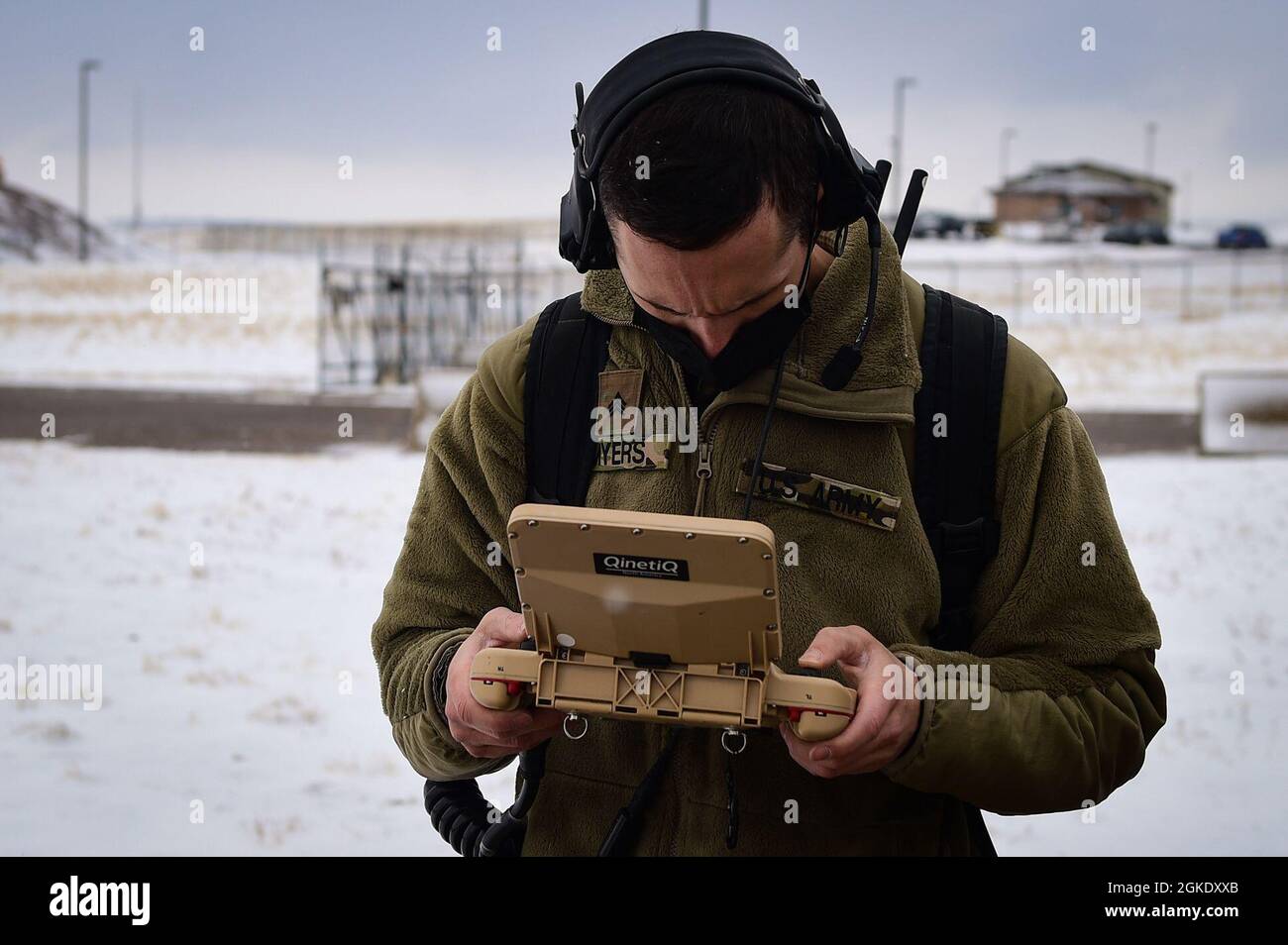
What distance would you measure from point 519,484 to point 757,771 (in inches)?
22.5

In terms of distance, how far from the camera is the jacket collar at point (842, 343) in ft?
6.05

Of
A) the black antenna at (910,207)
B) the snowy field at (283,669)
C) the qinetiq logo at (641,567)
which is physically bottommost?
the snowy field at (283,669)

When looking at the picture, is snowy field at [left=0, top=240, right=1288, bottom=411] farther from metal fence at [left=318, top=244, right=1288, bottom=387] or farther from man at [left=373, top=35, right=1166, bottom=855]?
man at [left=373, top=35, right=1166, bottom=855]

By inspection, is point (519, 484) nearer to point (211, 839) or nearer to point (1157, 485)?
point (211, 839)

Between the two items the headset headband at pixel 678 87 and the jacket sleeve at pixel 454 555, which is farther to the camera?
the jacket sleeve at pixel 454 555

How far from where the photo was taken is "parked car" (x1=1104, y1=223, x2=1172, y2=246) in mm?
53312

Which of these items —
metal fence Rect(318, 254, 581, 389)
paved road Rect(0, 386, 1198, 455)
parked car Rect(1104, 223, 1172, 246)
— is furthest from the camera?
parked car Rect(1104, 223, 1172, 246)

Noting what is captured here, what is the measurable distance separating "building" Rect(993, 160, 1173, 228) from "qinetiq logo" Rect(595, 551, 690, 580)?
65.6 m

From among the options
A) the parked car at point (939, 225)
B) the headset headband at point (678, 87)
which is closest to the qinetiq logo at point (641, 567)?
the headset headband at point (678, 87)

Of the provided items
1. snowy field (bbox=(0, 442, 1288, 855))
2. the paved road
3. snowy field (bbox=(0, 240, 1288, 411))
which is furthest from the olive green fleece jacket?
snowy field (bbox=(0, 240, 1288, 411))

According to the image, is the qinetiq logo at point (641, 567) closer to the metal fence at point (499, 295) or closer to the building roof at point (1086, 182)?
the metal fence at point (499, 295)

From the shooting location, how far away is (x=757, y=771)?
1927mm

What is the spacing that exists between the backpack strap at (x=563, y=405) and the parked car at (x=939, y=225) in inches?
2243
